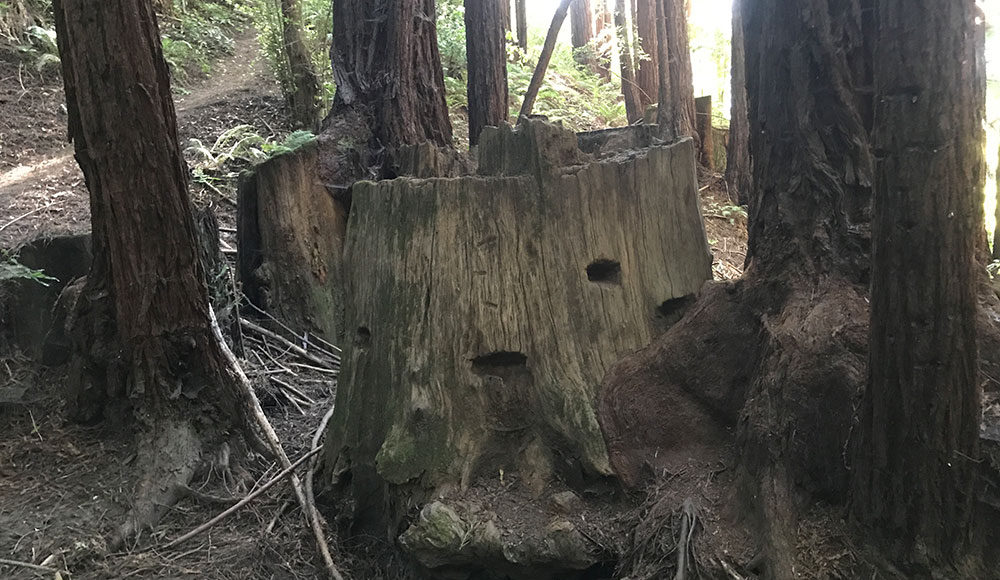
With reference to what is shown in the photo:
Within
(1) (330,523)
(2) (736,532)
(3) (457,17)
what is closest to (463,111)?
(3) (457,17)

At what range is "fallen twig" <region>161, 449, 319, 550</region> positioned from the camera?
3.77 m

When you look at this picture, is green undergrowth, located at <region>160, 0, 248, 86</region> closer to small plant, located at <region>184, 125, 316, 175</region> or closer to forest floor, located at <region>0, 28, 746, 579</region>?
small plant, located at <region>184, 125, 316, 175</region>

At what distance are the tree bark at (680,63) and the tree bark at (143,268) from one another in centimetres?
992

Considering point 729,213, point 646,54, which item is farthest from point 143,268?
point 646,54

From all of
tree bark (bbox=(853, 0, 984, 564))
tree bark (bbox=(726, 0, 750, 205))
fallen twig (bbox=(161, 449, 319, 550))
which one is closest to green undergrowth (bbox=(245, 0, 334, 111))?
tree bark (bbox=(726, 0, 750, 205))

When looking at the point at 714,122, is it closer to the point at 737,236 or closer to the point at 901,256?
the point at 737,236

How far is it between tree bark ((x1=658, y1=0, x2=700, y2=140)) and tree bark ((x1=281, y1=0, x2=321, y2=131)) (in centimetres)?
614

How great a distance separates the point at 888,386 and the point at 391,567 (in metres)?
2.33

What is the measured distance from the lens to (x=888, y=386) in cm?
221

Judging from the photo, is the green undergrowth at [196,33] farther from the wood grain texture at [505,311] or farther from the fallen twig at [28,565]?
the wood grain texture at [505,311]

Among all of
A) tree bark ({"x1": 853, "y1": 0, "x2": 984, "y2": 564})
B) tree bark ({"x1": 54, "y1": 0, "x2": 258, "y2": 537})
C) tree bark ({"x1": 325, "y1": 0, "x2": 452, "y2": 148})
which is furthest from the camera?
tree bark ({"x1": 325, "y1": 0, "x2": 452, "y2": 148})

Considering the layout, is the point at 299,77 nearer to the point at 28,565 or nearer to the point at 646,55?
the point at 646,55

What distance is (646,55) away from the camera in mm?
12781

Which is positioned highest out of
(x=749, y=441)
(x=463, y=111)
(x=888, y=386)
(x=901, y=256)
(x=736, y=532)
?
(x=463, y=111)
